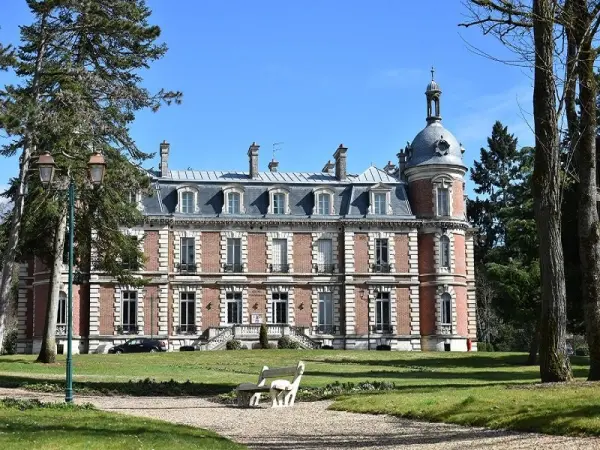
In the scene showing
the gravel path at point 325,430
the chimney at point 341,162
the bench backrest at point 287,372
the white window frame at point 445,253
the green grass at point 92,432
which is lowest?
the gravel path at point 325,430

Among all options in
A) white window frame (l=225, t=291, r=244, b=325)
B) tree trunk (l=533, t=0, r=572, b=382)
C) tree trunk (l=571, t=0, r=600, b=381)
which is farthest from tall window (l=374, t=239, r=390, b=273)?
tree trunk (l=571, t=0, r=600, b=381)

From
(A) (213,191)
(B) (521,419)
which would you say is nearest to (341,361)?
(A) (213,191)

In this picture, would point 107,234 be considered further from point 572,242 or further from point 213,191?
point 213,191

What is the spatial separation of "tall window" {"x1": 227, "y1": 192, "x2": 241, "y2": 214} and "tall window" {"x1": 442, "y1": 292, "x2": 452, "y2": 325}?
1197 centimetres

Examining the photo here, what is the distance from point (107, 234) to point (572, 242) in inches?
592

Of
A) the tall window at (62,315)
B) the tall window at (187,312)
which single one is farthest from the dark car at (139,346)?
the tall window at (62,315)

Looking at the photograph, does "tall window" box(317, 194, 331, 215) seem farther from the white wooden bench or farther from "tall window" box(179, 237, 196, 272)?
the white wooden bench

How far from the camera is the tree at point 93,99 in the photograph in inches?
1059

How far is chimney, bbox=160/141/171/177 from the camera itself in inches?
2014

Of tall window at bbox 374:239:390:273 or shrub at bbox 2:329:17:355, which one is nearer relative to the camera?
tall window at bbox 374:239:390:273

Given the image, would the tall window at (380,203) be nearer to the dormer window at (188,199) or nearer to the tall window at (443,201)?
the tall window at (443,201)

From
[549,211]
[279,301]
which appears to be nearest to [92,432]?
[549,211]

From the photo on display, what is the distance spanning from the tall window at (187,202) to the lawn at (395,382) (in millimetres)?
11555

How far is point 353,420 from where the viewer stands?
13656 mm
